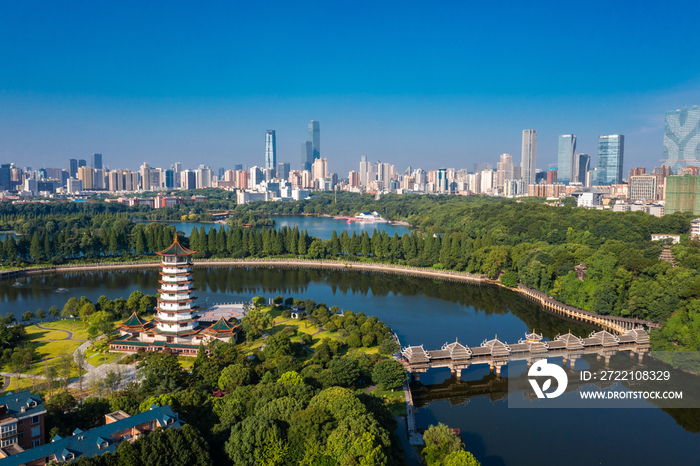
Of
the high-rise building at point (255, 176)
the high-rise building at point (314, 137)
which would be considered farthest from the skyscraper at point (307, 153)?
the high-rise building at point (255, 176)

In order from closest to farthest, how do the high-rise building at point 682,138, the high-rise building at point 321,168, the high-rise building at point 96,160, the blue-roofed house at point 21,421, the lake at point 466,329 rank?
the blue-roofed house at point 21,421, the lake at point 466,329, the high-rise building at point 682,138, the high-rise building at point 321,168, the high-rise building at point 96,160

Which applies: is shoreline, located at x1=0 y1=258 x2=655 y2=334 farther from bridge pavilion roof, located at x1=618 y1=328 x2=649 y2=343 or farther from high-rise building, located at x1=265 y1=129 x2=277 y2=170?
high-rise building, located at x1=265 y1=129 x2=277 y2=170

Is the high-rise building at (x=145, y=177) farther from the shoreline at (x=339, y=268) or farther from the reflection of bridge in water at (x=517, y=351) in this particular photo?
the reflection of bridge in water at (x=517, y=351)

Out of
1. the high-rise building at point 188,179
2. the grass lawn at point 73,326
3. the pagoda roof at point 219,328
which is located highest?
the high-rise building at point 188,179

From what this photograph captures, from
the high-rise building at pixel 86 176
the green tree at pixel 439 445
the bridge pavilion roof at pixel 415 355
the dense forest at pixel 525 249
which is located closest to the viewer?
the green tree at pixel 439 445

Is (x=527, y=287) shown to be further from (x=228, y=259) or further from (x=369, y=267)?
(x=228, y=259)

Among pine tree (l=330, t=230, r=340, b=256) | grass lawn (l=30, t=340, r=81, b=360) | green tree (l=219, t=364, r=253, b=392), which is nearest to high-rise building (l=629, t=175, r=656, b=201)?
pine tree (l=330, t=230, r=340, b=256)

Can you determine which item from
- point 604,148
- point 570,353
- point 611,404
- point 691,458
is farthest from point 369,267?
point 604,148
